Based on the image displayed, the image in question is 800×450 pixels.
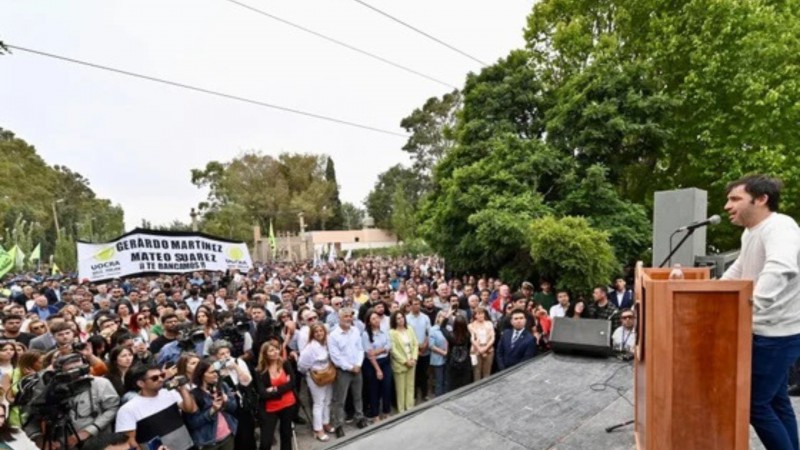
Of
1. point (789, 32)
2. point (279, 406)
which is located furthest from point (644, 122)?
point (279, 406)

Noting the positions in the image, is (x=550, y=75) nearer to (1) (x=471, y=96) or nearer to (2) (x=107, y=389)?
(1) (x=471, y=96)

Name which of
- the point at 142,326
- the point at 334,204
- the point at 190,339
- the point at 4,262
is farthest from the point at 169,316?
the point at 334,204

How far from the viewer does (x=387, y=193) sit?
174 ft

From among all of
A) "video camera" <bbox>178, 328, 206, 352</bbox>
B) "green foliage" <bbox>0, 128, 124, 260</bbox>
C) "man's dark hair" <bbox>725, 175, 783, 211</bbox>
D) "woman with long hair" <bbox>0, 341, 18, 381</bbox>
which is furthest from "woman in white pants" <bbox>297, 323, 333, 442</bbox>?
"green foliage" <bbox>0, 128, 124, 260</bbox>

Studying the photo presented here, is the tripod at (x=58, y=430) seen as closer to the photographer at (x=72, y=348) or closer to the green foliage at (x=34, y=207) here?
the photographer at (x=72, y=348)

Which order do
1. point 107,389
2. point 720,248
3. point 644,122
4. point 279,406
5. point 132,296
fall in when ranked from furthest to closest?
1. point 720,248
2. point 644,122
3. point 132,296
4. point 279,406
5. point 107,389

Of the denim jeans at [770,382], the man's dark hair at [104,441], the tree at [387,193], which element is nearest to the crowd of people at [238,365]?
the man's dark hair at [104,441]

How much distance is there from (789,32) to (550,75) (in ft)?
19.8

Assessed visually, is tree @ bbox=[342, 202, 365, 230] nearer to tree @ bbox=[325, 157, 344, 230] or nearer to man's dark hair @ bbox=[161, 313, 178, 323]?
tree @ bbox=[325, 157, 344, 230]

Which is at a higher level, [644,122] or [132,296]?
[644,122]

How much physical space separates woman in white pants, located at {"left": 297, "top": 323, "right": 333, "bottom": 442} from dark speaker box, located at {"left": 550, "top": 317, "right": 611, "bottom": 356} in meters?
2.92

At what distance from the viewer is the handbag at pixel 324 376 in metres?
5.74

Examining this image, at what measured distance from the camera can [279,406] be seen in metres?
4.91

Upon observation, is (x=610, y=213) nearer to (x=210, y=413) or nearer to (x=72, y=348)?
(x=210, y=413)
